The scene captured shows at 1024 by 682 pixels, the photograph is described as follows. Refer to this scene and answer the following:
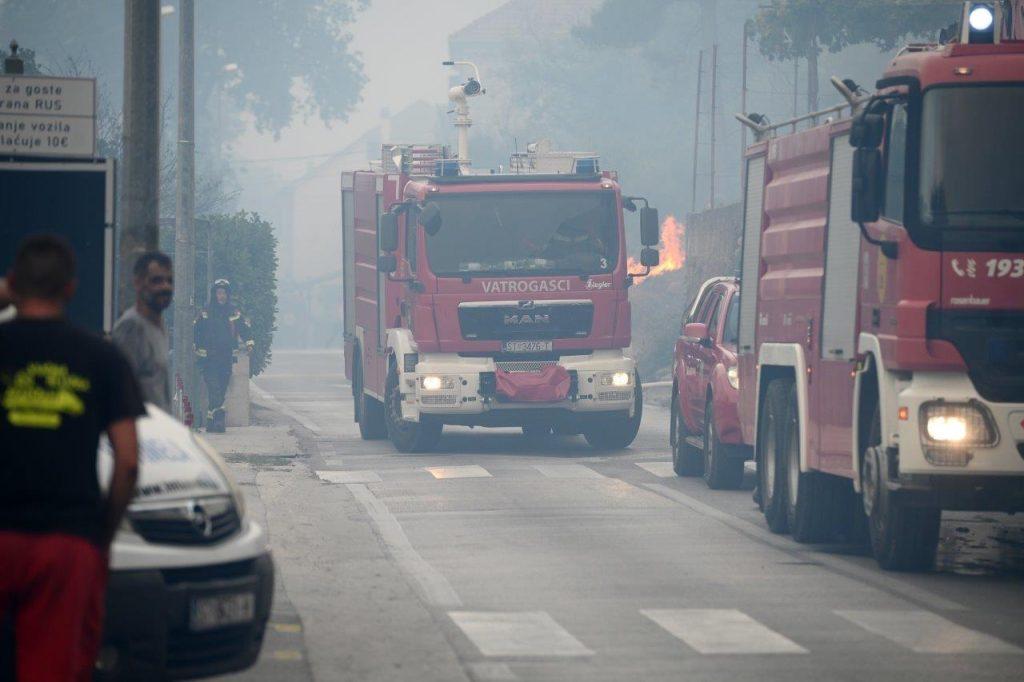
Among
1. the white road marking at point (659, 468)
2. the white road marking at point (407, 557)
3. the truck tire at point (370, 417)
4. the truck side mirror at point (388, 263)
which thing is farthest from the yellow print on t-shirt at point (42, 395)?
the truck tire at point (370, 417)

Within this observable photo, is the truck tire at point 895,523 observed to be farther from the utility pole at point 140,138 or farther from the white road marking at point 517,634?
the utility pole at point 140,138

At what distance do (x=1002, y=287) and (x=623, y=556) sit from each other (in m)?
3.19

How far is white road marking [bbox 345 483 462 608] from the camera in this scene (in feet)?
38.2

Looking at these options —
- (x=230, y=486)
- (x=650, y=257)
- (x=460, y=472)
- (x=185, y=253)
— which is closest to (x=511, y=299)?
(x=650, y=257)

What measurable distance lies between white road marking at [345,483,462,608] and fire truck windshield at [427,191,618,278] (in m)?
4.65

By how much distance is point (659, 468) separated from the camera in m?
21.1

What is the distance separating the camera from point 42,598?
19.5 feet

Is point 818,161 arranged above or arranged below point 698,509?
above

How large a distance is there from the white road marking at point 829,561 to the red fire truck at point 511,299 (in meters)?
4.05

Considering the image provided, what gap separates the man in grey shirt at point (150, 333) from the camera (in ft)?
33.9

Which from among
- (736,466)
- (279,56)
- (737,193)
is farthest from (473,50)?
(736,466)

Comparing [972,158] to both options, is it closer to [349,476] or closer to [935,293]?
[935,293]

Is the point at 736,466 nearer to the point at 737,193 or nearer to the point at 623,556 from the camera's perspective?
the point at 623,556

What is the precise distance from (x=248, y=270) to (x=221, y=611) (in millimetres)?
23801
